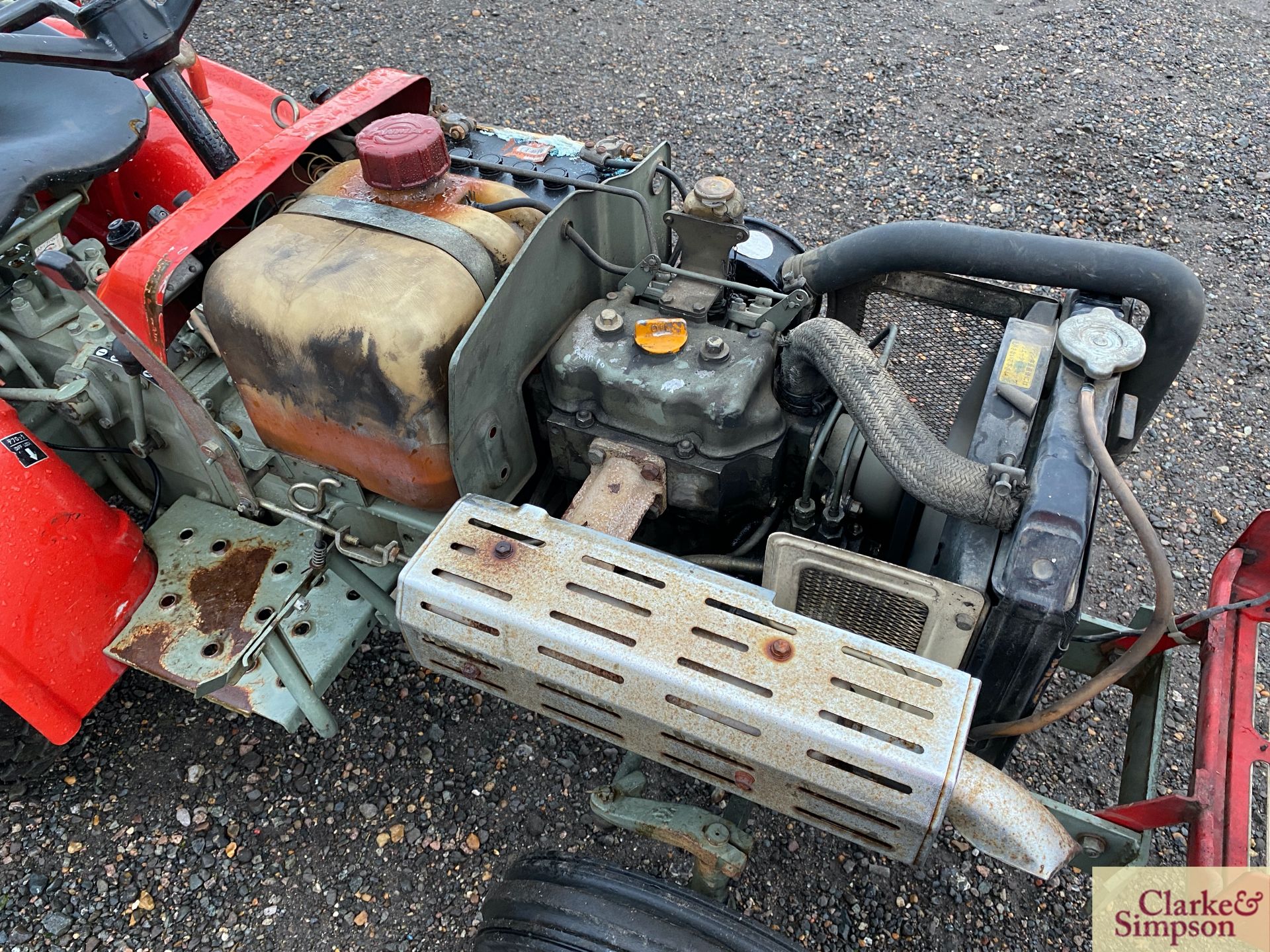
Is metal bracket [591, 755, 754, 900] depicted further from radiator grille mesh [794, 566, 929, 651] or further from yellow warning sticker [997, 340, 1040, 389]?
yellow warning sticker [997, 340, 1040, 389]

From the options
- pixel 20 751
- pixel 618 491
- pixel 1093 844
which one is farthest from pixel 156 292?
pixel 1093 844

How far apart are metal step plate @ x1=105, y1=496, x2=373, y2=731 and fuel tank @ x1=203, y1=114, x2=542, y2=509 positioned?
1.72 ft

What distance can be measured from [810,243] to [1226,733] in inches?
110

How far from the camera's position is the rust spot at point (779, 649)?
1.31 meters

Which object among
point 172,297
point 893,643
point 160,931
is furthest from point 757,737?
point 160,931

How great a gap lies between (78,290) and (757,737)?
1485mm

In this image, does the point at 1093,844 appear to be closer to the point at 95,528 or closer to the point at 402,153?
the point at 402,153

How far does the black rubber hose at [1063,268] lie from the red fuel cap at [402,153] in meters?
0.79

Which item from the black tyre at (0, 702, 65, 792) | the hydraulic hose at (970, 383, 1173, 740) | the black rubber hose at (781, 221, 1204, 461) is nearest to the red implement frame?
the hydraulic hose at (970, 383, 1173, 740)

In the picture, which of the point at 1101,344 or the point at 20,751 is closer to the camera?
the point at 1101,344

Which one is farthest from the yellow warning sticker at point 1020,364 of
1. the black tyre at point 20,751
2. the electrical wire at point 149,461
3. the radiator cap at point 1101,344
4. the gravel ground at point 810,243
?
the black tyre at point 20,751

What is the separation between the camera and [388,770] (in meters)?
2.44

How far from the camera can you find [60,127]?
6.91ft

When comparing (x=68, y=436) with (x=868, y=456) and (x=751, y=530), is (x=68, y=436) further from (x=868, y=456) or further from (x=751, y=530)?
(x=868, y=456)
